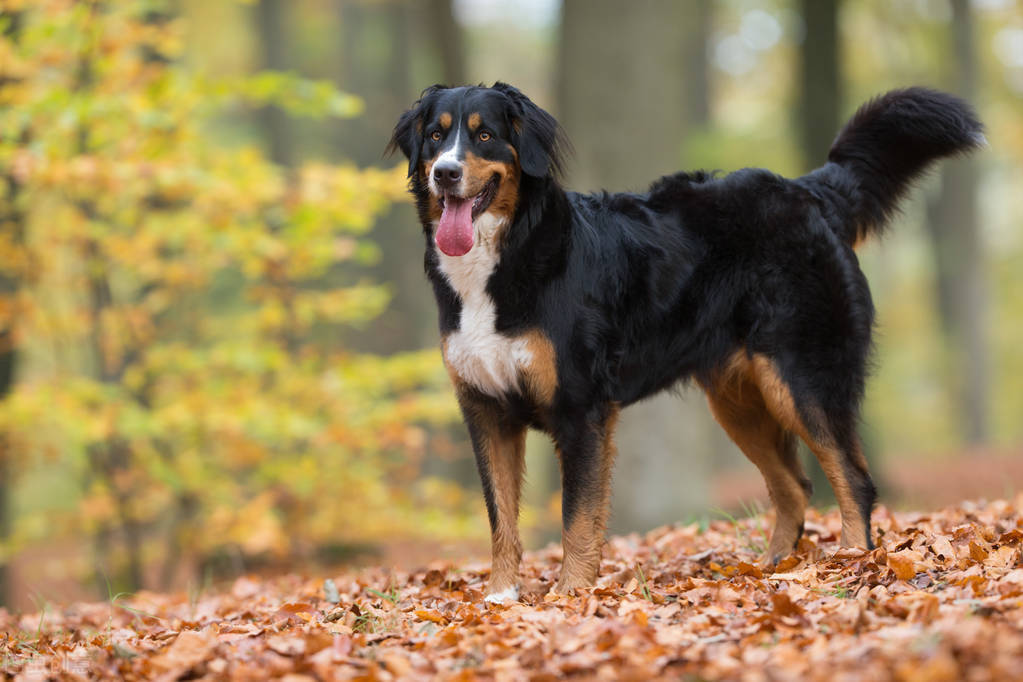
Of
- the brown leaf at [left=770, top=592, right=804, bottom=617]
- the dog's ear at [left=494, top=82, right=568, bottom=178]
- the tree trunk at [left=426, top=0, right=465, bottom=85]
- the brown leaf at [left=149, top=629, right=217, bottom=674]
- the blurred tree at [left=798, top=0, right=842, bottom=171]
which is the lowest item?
the brown leaf at [left=149, top=629, right=217, bottom=674]

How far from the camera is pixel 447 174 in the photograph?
4.35m

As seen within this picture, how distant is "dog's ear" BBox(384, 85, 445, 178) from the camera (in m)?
4.75

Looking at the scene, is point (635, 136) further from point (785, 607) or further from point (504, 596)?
point (785, 607)

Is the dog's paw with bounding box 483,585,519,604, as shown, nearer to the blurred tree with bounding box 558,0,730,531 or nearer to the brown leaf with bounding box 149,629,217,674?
the brown leaf with bounding box 149,629,217,674

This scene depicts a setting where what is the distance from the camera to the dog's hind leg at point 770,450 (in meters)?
5.22

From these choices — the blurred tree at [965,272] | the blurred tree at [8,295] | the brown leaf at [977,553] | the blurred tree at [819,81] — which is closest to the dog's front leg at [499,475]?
the brown leaf at [977,553]

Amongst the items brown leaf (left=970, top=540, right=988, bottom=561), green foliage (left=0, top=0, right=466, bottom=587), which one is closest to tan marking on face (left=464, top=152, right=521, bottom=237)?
brown leaf (left=970, top=540, right=988, bottom=561)

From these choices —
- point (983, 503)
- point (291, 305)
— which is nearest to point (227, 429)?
point (291, 305)

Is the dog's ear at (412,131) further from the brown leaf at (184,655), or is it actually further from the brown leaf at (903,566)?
the brown leaf at (903,566)

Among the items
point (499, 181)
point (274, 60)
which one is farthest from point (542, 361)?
point (274, 60)

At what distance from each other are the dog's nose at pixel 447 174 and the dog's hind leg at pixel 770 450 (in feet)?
5.72

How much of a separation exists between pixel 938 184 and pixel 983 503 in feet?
53.1

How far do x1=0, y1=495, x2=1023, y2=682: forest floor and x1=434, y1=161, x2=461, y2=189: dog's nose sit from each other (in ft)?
6.13

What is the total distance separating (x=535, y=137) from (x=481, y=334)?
0.96 m
